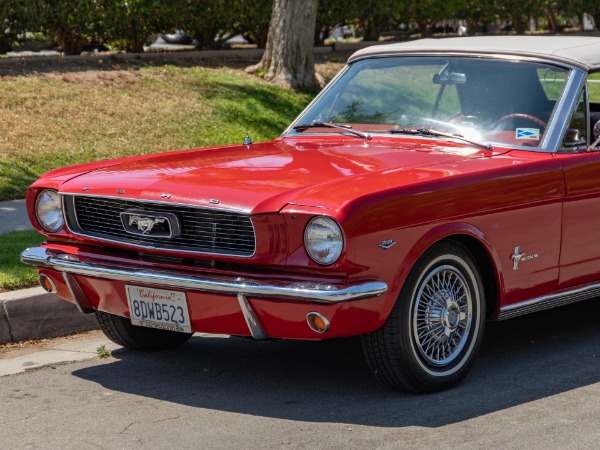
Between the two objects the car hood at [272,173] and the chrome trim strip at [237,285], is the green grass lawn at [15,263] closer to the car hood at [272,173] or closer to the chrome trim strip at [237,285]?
the car hood at [272,173]

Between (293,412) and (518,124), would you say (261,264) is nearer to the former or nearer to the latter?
(293,412)

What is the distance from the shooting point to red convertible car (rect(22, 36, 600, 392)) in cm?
531

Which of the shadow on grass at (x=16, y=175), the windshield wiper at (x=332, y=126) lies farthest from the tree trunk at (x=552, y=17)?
the windshield wiper at (x=332, y=126)

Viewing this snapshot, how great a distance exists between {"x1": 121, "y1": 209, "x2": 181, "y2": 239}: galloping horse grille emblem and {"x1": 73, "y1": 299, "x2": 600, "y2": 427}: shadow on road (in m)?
0.82

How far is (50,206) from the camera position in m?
6.25

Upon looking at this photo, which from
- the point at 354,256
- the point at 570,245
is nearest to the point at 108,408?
the point at 354,256

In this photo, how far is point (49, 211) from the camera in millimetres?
6250

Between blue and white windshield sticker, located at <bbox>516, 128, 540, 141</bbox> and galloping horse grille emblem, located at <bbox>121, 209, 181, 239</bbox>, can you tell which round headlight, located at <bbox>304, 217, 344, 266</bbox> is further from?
blue and white windshield sticker, located at <bbox>516, 128, 540, 141</bbox>

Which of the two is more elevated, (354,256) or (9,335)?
(354,256)

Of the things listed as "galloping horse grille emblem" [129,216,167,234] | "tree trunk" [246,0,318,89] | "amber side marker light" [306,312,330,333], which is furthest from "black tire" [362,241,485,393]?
"tree trunk" [246,0,318,89]

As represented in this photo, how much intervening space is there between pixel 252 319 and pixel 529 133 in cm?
201

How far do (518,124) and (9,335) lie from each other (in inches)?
126

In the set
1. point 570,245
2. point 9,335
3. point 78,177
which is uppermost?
point 78,177

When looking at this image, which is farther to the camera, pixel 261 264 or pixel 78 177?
pixel 78 177
